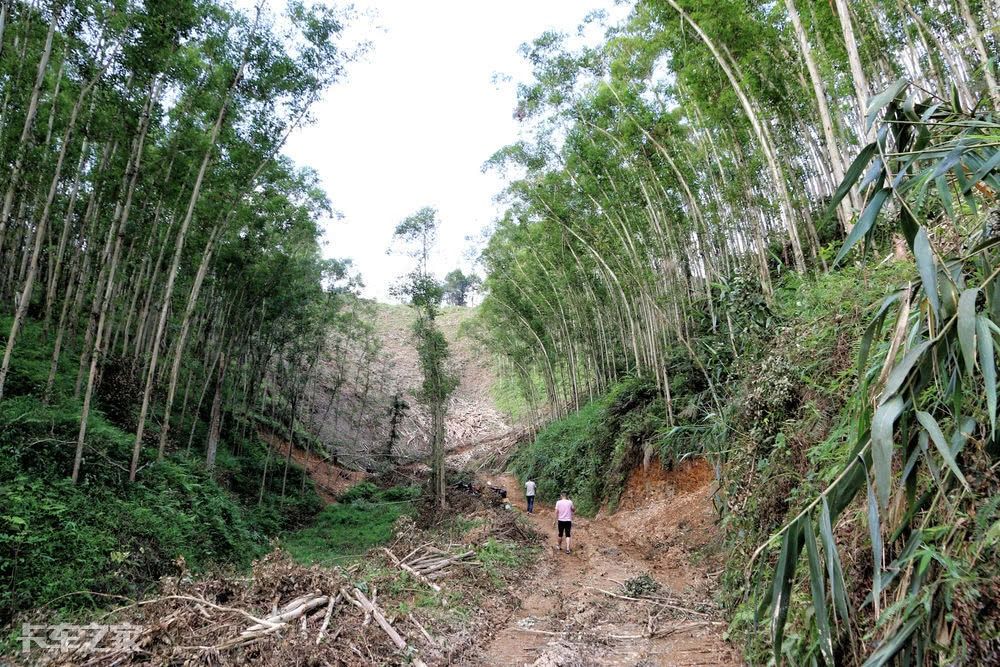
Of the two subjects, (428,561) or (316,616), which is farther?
(428,561)

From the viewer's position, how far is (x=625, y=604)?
4.74 m

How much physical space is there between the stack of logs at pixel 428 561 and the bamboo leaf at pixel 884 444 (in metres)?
4.56

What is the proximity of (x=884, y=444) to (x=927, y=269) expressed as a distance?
0.55m

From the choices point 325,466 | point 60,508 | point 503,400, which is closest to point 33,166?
point 60,508

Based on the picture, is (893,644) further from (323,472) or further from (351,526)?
(323,472)

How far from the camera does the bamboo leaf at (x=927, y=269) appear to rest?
1368 millimetres

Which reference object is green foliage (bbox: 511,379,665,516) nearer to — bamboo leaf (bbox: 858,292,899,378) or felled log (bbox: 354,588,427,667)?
felled log (bbox: 354,588,427,667)

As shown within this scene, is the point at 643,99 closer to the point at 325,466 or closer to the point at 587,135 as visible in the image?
the point at 587,135

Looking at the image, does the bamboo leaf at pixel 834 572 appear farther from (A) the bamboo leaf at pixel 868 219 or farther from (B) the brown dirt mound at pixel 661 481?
(B) the brown dirt mound at pixel 661 481

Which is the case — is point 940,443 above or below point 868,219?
below

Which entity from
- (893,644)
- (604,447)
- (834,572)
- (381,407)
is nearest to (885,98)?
(834,572)

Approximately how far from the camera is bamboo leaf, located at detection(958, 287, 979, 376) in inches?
48.3

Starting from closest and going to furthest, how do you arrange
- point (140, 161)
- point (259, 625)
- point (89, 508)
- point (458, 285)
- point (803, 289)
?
point (259, 625) → point (803, 289) → point (89, 508) → point (140, 161) → point (458, 285)

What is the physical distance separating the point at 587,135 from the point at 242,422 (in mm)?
13324
